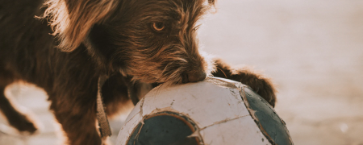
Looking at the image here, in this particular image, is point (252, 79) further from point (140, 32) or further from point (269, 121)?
point (140, 32)

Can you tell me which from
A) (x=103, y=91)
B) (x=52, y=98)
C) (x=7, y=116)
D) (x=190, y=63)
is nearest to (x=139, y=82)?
(x=103, y=91)

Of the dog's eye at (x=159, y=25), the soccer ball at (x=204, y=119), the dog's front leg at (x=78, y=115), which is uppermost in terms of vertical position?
the dog's eye at (x=159, y=25)

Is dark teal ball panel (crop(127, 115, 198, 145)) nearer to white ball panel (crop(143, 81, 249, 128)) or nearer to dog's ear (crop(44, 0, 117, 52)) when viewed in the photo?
white ball panel (crop(143, 81, 249, 128))

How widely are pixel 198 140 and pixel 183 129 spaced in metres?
0.11

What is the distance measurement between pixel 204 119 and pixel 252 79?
116 cm

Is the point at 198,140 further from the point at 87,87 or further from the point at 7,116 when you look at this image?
the point at 7,116

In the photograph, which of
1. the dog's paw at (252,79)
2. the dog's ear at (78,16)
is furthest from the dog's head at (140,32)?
the dog's paw at (252,79)

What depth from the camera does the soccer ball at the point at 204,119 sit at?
73.1 inches

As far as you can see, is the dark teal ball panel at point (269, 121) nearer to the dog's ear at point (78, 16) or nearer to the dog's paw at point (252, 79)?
the dog's paw at point (252, 79)

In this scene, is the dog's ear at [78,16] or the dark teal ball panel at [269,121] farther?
the dog's ear at [78,16]

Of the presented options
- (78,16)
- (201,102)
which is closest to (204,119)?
(201,102)

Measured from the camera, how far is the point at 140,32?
2.56 metres

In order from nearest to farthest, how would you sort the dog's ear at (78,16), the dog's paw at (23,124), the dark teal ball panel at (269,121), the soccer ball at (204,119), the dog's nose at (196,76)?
the soccer ball at (204,119) < the dark teal ball panel at (269,121) < the dog's nose at (196,76) < the dog's ear at (78,16) < the dog's paw at (23,124)

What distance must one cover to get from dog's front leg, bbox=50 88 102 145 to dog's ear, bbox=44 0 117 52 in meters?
0.48
